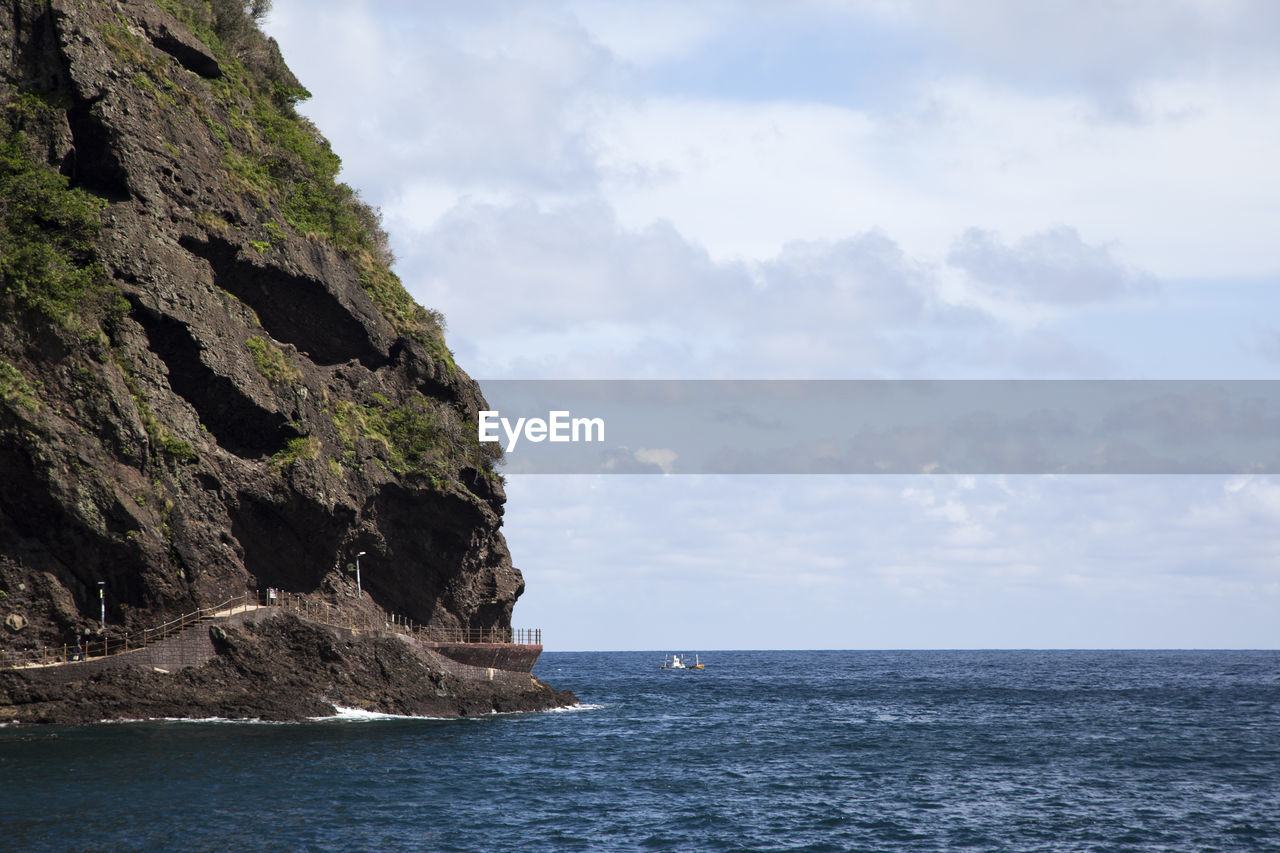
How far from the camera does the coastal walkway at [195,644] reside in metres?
47.6

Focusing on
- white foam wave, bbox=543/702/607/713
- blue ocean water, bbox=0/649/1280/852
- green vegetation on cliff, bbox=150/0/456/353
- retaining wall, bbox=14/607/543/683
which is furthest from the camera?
white foam wave, bbox=543/702/607/713

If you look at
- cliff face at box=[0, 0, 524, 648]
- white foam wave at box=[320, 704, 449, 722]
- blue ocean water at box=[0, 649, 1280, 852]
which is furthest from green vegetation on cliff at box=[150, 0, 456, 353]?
blue ocean water at box=[0, 649, 1280, 852]

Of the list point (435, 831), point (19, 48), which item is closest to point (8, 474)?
point (19, 48)

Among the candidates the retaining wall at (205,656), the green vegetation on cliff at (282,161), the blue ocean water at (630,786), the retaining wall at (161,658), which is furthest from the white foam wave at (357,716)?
the green vegetation on cliff at (282,161)

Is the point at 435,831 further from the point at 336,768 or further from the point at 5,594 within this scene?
the point at 5,594

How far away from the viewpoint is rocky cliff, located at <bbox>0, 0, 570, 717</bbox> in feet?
160

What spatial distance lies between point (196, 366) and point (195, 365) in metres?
0.07

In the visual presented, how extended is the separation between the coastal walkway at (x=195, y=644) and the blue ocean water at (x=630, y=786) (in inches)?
112

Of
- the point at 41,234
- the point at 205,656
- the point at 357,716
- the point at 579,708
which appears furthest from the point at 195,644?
the point at 579,708

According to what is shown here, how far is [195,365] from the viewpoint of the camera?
5509 cm

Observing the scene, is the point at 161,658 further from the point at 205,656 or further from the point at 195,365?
the point at 195,365

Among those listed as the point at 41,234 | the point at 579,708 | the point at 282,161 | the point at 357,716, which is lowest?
the point at 579,708

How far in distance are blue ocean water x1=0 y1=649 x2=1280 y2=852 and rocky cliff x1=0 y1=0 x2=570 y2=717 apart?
8.79 metres

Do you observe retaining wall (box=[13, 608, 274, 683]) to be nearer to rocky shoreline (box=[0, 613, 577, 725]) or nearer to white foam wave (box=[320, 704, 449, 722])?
rocky shoreline (box=[0, 613, 577, 725])
